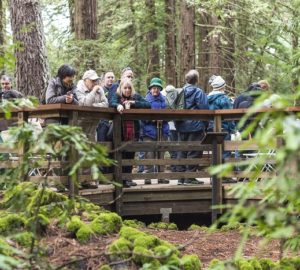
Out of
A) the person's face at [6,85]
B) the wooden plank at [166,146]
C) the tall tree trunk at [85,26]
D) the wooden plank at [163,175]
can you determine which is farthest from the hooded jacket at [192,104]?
the tall tree trunk at [85,26]

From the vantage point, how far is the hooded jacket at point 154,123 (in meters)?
9.77

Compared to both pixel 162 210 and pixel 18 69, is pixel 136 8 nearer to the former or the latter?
pixel 18 69

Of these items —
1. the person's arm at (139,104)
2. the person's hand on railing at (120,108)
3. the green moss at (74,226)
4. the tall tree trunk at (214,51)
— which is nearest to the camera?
the green moss at (74,226)

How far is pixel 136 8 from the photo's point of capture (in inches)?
755

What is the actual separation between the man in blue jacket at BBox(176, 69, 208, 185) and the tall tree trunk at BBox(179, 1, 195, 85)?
194 inches

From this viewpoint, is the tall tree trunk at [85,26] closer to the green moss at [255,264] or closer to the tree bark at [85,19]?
the tree bark at [85,19]

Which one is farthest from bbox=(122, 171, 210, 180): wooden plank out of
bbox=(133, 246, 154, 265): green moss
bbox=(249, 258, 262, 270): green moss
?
bbox=(133, 246, 154, 265): green moss

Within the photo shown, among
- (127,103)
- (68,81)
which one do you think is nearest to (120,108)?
(127,103)

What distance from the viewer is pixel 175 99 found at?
997 centimetres

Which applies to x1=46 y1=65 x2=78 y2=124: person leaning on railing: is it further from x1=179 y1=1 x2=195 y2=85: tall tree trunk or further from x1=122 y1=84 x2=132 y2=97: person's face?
x1=179 y1=1 x2=195 y2=85: tall tree trunk

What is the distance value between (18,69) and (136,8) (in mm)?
9930

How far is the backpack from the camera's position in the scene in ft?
32.1

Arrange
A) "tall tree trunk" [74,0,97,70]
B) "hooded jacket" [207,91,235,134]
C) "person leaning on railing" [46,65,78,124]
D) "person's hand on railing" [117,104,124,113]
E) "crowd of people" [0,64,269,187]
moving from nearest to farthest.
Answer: "person leaning on railing" [46,65,78,124]
"crowd of people" [0,64,269,187]
"person's hand on railing" [117,104,124,113]
"hooded jacket" [207,91,235,134]
"tall tree trunk" [74,0,97,70]

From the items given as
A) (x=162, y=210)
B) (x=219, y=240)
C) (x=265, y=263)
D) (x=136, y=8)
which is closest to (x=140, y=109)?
(x=162, y=210)
